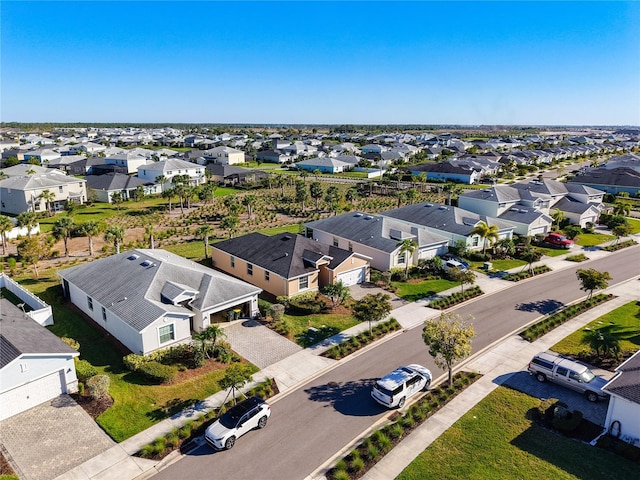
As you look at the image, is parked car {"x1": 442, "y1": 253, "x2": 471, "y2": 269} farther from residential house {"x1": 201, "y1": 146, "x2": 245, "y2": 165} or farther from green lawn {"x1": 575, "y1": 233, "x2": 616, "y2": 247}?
residential house {"x1": 201, "y1": 146, "x2": 245, "y2": 165}

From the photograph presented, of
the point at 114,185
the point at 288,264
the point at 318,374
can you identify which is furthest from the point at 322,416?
the point at 114,185

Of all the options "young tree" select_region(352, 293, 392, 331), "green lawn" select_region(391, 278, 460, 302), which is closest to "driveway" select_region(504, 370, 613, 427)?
"young tree" select_region(352, 293, 392, 331)

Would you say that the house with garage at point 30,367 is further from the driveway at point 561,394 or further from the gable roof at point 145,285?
the driveway at point 561,394

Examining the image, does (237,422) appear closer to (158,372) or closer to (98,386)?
(158,372)

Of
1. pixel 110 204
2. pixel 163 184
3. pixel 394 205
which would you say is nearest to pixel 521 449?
pixel 394 205

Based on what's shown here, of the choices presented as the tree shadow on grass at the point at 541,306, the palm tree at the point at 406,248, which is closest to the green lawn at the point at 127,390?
the palm tree at the point at 406,248
